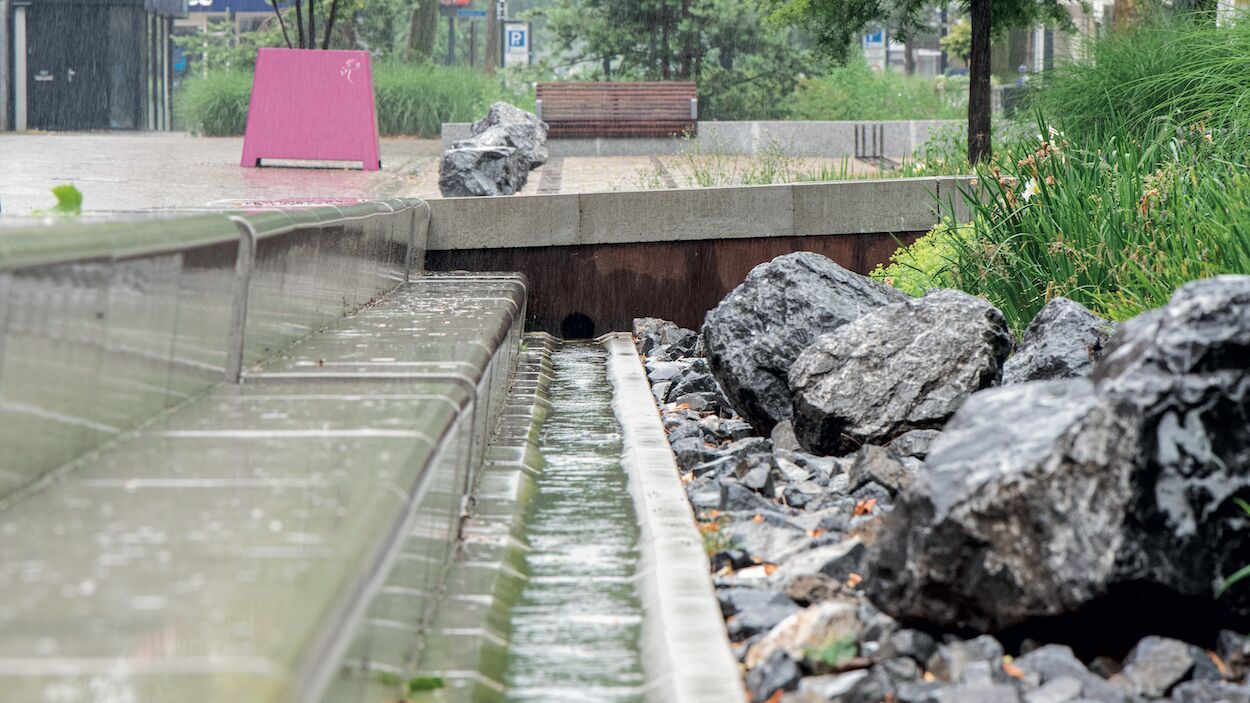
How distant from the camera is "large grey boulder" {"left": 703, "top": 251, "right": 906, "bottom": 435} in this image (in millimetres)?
7285

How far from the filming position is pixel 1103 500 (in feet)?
12.0

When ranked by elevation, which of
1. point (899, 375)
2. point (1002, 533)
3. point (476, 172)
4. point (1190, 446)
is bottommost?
point (1002, 533)

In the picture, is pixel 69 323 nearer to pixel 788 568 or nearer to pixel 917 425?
pixel 788 568

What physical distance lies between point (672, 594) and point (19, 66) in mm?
31460

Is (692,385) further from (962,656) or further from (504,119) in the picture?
(504,119)

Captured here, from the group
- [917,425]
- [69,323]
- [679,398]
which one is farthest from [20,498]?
[679,398]

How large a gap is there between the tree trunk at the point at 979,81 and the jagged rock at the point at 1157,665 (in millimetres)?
9562

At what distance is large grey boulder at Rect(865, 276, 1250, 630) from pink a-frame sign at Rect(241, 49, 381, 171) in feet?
46.4

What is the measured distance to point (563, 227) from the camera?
10391 mm

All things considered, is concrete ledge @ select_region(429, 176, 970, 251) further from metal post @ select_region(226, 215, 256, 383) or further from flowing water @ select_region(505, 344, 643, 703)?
metal post @ select_region(226, 215, 256, 383)

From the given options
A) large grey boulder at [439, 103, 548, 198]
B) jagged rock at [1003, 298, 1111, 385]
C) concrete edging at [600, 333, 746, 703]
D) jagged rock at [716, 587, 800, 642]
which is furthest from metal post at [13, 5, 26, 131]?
jagged rock at [716, 587, 800, 642]

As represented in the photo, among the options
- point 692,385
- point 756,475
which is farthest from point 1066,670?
point 692,385

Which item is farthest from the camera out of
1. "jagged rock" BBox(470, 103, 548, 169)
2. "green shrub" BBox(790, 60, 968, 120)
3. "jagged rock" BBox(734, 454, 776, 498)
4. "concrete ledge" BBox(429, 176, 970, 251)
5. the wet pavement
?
"green shrub" BBox(790, 60, 968, 120)

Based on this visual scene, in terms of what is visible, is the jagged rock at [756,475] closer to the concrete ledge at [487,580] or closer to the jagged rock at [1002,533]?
the concrete ledge at [487,580]
